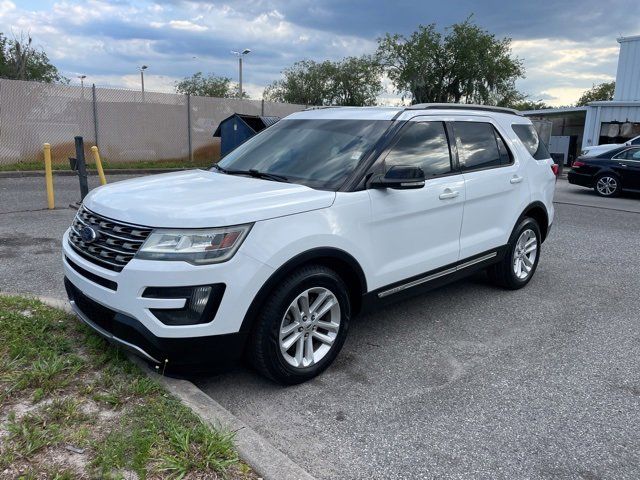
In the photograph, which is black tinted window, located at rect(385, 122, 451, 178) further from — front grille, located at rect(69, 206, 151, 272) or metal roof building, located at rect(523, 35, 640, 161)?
metal roof building, located at rect(523, 35, 640, 161)

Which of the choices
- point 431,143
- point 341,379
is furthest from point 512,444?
point 431,143

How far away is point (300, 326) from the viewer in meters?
3.37

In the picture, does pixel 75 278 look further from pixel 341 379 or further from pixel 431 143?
pixel 431 143

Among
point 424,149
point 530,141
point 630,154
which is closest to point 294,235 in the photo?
point 424,149

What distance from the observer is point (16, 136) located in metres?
14.8

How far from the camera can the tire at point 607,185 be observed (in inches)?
555

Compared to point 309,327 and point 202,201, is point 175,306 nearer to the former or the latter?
point 202,201

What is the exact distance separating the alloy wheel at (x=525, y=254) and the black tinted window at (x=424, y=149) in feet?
5.15

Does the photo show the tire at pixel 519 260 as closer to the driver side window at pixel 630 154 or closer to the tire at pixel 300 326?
the tire at pixel 300 326

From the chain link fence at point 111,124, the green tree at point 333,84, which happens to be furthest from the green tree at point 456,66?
the chain link fence at point 111,124

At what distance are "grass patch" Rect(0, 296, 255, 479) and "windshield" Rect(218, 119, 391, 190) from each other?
1.73 metres

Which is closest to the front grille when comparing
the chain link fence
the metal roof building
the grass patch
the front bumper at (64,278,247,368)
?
the front bumper at (64,278,247,368)

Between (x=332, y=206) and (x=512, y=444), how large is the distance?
69.2 inches

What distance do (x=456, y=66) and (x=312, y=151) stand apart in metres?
39.3
